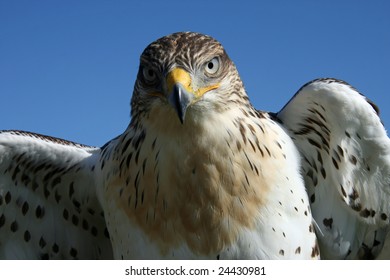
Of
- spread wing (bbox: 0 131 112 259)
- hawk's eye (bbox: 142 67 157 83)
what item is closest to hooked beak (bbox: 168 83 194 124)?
hawk's eye (bbox: 142 67 157 83)

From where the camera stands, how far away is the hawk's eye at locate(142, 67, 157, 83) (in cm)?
432

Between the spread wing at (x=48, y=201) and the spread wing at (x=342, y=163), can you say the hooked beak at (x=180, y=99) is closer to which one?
the spread wing at (x=342, y=163)

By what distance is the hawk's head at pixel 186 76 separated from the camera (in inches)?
163

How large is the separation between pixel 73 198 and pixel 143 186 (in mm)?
1443

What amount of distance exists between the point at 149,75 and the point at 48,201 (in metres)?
2.32

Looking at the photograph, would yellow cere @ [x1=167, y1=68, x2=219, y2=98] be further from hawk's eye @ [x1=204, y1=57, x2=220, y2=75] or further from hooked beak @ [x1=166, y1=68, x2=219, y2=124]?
hawk's eye @ [x1=204, y1=57, x2=220, y2=75]

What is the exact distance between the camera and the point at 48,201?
606 centimetres

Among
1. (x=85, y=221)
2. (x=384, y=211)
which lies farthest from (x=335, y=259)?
(x=85, y=221)

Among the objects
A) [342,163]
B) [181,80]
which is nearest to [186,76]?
[181,80]

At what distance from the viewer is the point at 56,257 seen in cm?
619

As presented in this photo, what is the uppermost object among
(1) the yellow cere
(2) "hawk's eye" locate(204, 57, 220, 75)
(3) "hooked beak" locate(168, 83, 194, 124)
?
(2) "hawk's eye" locate(204, 57, 220, 75)

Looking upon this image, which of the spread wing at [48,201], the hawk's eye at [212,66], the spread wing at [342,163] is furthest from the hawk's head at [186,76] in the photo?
the spread wing at [48,201]

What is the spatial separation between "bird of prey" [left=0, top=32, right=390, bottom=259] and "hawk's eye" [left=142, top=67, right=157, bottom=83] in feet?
0.05
